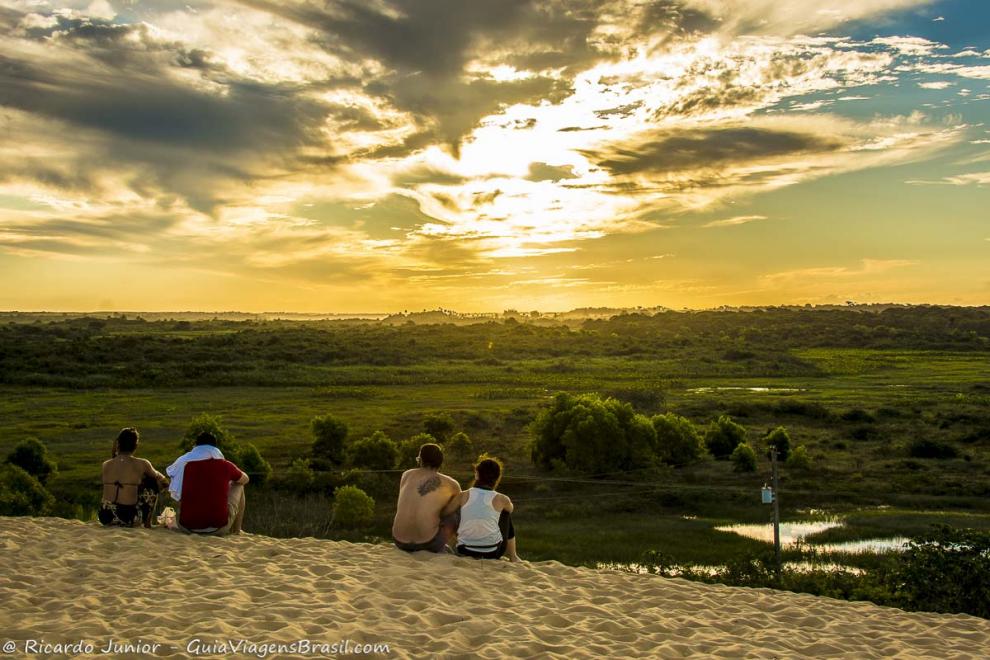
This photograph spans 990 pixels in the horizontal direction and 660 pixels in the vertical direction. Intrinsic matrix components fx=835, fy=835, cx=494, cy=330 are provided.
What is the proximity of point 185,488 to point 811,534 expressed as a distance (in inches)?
784

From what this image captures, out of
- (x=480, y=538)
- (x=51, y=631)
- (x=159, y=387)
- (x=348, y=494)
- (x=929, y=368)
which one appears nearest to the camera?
(x=51, y=631)

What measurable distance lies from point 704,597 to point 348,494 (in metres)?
17.1

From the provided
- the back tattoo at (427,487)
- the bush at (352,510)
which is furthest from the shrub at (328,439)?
the back tattoo at (427,487)

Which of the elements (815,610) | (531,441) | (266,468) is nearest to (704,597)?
(815,610)

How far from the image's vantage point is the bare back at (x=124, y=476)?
1196cm

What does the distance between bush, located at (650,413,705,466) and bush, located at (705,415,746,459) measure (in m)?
2.11

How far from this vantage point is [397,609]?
28.2ft

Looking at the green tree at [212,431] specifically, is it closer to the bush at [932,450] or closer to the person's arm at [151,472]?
the person's arm at [151,472]

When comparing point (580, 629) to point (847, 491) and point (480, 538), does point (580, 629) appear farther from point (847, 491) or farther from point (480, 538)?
point (847, 491)

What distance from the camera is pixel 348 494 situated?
25609 millimetres

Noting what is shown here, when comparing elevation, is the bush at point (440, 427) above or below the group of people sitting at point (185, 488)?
below

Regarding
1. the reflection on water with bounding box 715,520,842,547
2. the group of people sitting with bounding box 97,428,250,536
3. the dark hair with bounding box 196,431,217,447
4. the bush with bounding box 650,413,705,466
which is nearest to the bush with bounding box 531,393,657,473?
the bush with bounding box 650,413,705,466

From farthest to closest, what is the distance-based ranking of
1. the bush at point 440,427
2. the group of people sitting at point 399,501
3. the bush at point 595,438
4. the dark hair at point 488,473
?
the bush at point 440,427, the bush at point 595,438, the group of people sitting at point 399,501, the dark hair at point 488,473

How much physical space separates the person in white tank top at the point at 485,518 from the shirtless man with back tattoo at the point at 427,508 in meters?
0.18
